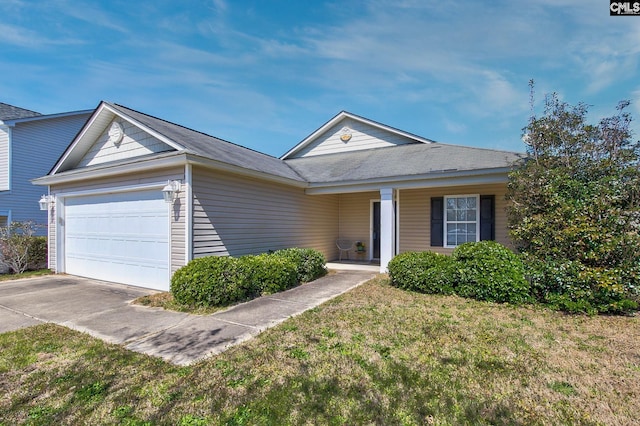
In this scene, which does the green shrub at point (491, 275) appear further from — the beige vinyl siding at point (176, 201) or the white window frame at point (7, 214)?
the white window frame at point (7, 214)

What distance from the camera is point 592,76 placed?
8766 millimetres

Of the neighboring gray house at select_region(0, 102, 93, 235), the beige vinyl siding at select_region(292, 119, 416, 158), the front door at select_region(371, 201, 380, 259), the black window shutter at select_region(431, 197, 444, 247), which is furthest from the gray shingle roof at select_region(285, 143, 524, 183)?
the neighboring gray house at select_region(0, 102, 93, 235)

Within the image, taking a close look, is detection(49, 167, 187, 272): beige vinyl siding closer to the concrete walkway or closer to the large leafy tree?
the concrete walkway

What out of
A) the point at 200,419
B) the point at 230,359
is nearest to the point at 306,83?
the point at 230,359

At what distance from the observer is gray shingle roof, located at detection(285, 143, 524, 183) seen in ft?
28.0

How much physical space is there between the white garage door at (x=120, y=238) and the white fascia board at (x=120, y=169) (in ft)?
1.92

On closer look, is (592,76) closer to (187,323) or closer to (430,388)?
(430,388)

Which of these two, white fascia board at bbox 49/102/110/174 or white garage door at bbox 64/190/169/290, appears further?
white fascia board at bbox 49/102/110/174

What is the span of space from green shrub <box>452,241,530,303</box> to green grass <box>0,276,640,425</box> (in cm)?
117

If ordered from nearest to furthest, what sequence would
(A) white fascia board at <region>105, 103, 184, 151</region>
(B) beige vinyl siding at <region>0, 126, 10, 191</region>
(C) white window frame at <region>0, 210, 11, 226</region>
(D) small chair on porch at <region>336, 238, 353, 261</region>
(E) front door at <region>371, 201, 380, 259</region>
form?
(A) white fascia board at <region>105, 103, 184, 151</region> → (E) front door at <region>371, 201, 380, 259</region> → (D) small chair on porch at <region>336, 238, 353, 261</region> → (C) white window frame at <region>0, 210, 11, 226</region> → (B) beige vinyl siding at <region>0, 126, 10, 191</region>

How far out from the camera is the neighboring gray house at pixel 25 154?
42.5ft

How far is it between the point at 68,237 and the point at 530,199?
13029 mm

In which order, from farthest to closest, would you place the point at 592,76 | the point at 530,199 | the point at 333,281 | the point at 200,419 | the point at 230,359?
the point at 592,76
the point at 333,281
the point at 530,199
the point at 230,359
the point at 200,419

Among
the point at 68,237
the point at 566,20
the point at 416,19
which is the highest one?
the point at 416,19
